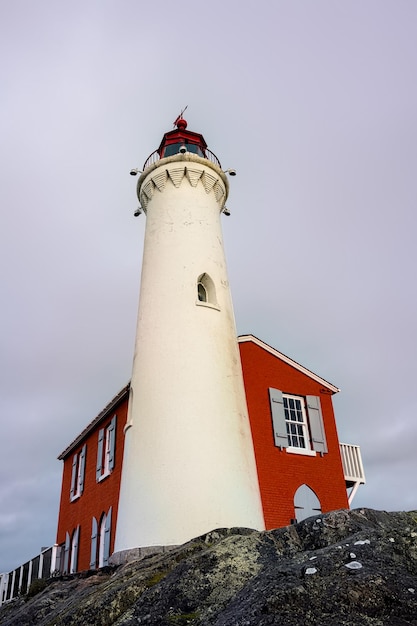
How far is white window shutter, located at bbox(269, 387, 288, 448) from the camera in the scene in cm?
1659

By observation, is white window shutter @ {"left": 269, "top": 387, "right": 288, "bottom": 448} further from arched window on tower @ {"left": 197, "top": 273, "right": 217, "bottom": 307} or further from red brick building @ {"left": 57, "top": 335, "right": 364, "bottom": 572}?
arched window on tower @ {"left": 197, "top": 273, "right": 217, "bottom": 307}

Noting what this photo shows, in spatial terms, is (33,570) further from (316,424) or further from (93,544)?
(316,424)

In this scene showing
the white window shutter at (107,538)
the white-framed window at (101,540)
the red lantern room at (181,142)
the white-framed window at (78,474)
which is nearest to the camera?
the red lantern room at (181,142)

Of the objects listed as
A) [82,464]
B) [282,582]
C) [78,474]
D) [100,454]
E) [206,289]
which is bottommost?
[282,582]

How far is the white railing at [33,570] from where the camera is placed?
20.9m

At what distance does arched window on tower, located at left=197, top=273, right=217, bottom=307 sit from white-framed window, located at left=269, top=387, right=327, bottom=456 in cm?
522

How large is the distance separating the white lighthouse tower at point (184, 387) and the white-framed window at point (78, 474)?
10.6 m

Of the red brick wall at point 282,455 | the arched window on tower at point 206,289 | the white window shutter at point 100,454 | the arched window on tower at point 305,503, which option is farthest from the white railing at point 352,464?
the arched window on tower at point 206,289

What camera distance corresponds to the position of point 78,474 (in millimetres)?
22219

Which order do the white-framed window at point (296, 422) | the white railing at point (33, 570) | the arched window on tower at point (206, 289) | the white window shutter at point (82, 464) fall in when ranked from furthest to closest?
the white window shutter at point (82, 464) → the white railing at point (33, 570) → the white-framed window at point (296, 422) → the arched window on tower at point (206, 289)

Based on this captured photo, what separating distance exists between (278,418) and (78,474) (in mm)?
9661

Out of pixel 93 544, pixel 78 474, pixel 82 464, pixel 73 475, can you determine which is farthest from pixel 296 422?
pixel 73 475

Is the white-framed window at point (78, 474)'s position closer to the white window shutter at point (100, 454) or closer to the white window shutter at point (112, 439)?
the white window shutter at point (100, 454)

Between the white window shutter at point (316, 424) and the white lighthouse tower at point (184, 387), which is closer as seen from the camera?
the white lighthouse tower at point (184, 387)
